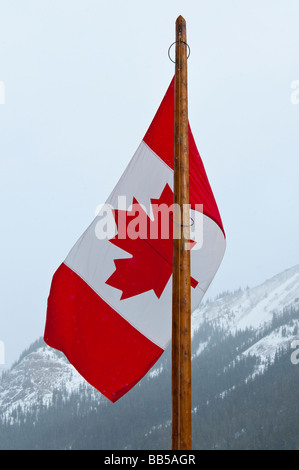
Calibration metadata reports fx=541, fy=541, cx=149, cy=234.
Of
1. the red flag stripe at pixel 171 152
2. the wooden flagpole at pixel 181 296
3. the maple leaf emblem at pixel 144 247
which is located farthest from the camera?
the maple leaf emblem at pixel 144 247

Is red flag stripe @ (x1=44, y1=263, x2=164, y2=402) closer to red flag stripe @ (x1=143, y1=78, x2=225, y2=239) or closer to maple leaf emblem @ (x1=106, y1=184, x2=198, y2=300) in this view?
maple leaf emblem @ (x1=106, y1=184, x2=198, y2=300)

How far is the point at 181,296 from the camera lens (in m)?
5.16

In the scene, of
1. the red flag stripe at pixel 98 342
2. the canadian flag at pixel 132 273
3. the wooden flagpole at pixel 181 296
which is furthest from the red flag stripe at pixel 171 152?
the red flag stripe at pixel 98 342

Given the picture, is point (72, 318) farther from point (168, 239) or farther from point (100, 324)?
point (168, 239)

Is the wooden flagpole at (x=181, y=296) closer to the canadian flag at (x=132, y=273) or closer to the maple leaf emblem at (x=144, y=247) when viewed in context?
the canadian flag at (x=132, y=273)

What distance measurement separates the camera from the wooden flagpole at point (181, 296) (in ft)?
16.3

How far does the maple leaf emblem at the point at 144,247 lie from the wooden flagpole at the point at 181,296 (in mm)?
1131

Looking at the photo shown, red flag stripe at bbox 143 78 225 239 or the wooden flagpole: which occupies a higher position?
red flag stripe at bbox 143 78 225 239

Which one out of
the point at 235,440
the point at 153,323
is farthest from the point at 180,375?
the point at 235,440

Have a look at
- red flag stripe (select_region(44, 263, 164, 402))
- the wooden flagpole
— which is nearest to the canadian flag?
red flag stripe (select_region(44, 263, 164, 402))

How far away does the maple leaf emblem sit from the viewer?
6.46 m

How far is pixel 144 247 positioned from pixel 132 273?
13.8 inches

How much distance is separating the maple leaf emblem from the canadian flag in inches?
0.5

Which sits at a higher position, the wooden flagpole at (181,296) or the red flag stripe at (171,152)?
the red flag stripe at (171,152)
